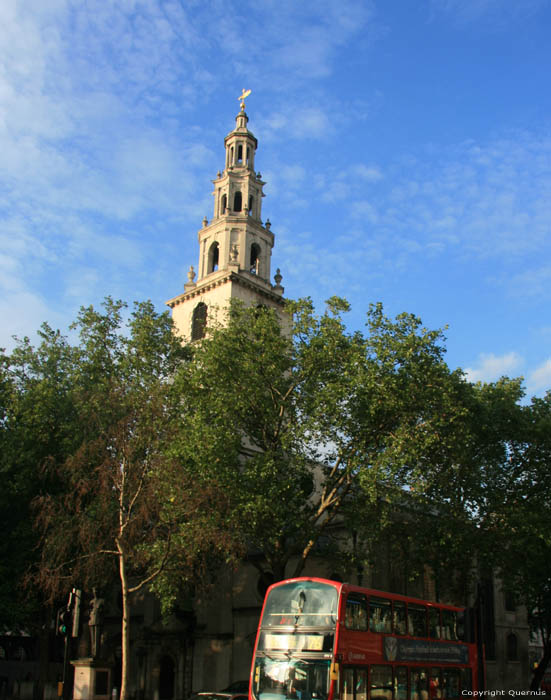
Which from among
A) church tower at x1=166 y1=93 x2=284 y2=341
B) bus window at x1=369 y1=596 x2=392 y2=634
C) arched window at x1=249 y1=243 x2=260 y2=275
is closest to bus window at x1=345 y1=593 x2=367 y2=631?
bus window at x1=369 y1=596 x2=392 y2=634

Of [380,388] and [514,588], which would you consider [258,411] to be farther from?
[514,588]

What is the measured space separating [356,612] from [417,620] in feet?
11.4

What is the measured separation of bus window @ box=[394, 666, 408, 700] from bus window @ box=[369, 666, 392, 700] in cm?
32

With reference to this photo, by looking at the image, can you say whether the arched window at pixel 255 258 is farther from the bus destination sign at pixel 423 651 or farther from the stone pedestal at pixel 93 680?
the bus destination sign at pixel 423 651

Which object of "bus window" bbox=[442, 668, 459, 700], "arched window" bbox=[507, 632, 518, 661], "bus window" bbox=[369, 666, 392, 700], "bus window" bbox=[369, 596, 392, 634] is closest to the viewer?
"bus window" bbox=[369, 666, 392, 700]

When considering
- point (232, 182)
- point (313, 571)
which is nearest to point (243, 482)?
point (313, 571)

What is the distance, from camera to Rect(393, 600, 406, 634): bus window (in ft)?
60.8

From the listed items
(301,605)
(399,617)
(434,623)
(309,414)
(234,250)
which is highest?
(234,250)

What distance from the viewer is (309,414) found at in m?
25.8

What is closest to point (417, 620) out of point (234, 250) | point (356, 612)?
point (356, 612)

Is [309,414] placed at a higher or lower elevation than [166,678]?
higher

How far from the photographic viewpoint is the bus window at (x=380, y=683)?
55.3 feet

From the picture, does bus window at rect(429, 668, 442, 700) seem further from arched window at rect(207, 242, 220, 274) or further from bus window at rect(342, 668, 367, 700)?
arched window at rect(207, 242, 220, 274)

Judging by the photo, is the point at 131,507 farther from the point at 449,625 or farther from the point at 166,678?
the point at 166,678
